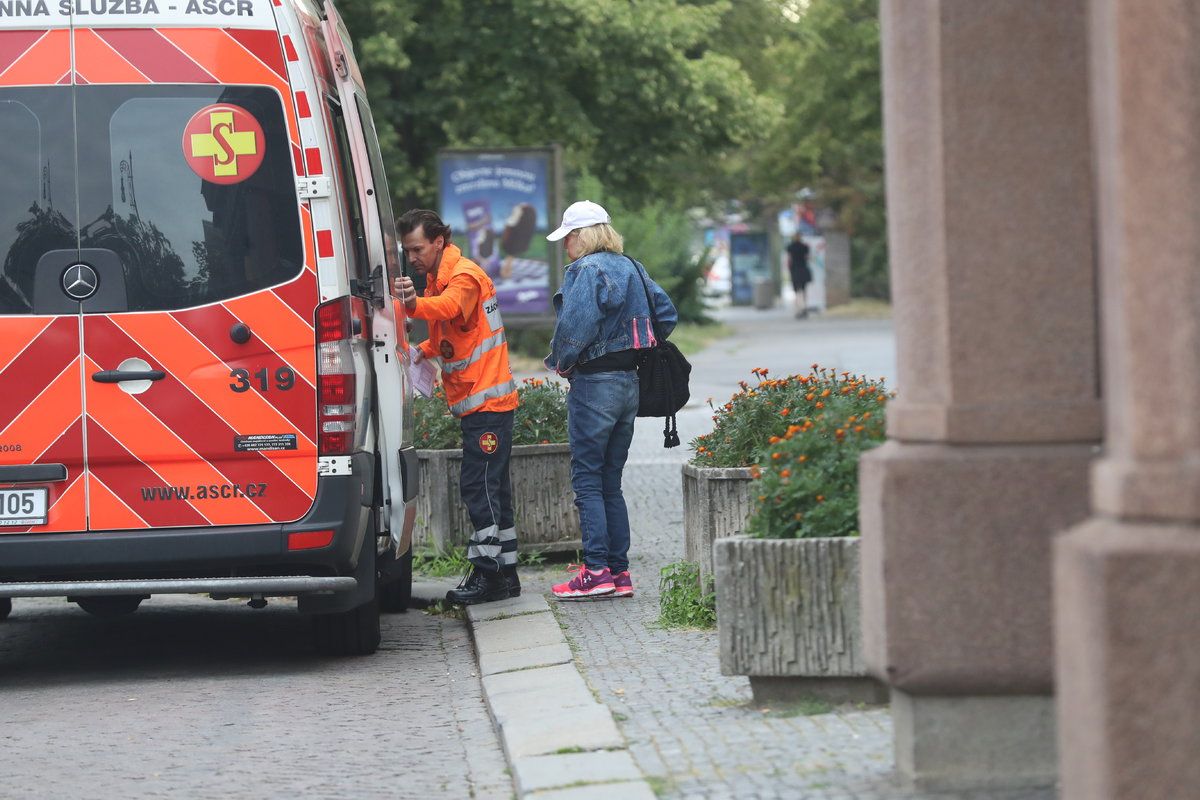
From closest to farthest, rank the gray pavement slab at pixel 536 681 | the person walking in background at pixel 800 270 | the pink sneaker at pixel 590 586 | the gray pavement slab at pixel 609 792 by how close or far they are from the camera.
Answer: the gray pavement slab at pixel 609 792 < the gray pavement slab at pixel 536 681 < the pink sneaker at pixel 590 586 < the person walking in background at pixel 800 270

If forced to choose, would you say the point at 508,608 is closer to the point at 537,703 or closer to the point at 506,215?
the point at 537,703

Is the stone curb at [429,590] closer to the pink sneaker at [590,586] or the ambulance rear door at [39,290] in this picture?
the pink sneaker at [590,586]

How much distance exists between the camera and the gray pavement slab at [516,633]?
24.2ft

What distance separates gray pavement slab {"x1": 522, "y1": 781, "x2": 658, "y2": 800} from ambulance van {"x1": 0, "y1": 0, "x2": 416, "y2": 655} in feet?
7.49

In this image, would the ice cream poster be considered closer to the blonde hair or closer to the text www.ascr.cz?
the blonde hair

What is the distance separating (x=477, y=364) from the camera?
842 centimetres

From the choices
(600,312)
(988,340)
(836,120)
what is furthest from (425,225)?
(836,120)

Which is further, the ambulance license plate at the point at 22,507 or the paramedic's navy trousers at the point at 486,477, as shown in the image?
the paramedic's navy trousers at the point at 486,477

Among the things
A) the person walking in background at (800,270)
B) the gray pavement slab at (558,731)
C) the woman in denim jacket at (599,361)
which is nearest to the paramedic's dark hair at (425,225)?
the woman in denim jacket at (599,361)

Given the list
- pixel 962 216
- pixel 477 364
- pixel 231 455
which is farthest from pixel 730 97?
pixel 962 216

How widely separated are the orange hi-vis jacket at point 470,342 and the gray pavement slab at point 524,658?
4.86 ft

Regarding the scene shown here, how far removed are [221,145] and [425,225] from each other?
1.56 meters

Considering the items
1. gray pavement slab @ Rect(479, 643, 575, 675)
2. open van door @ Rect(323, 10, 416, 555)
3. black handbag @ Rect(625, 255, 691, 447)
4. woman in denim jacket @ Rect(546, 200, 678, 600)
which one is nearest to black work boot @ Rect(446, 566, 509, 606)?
woman in denim jacket @ Rect(546, 200, 678, 600)

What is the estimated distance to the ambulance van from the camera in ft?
22.9
